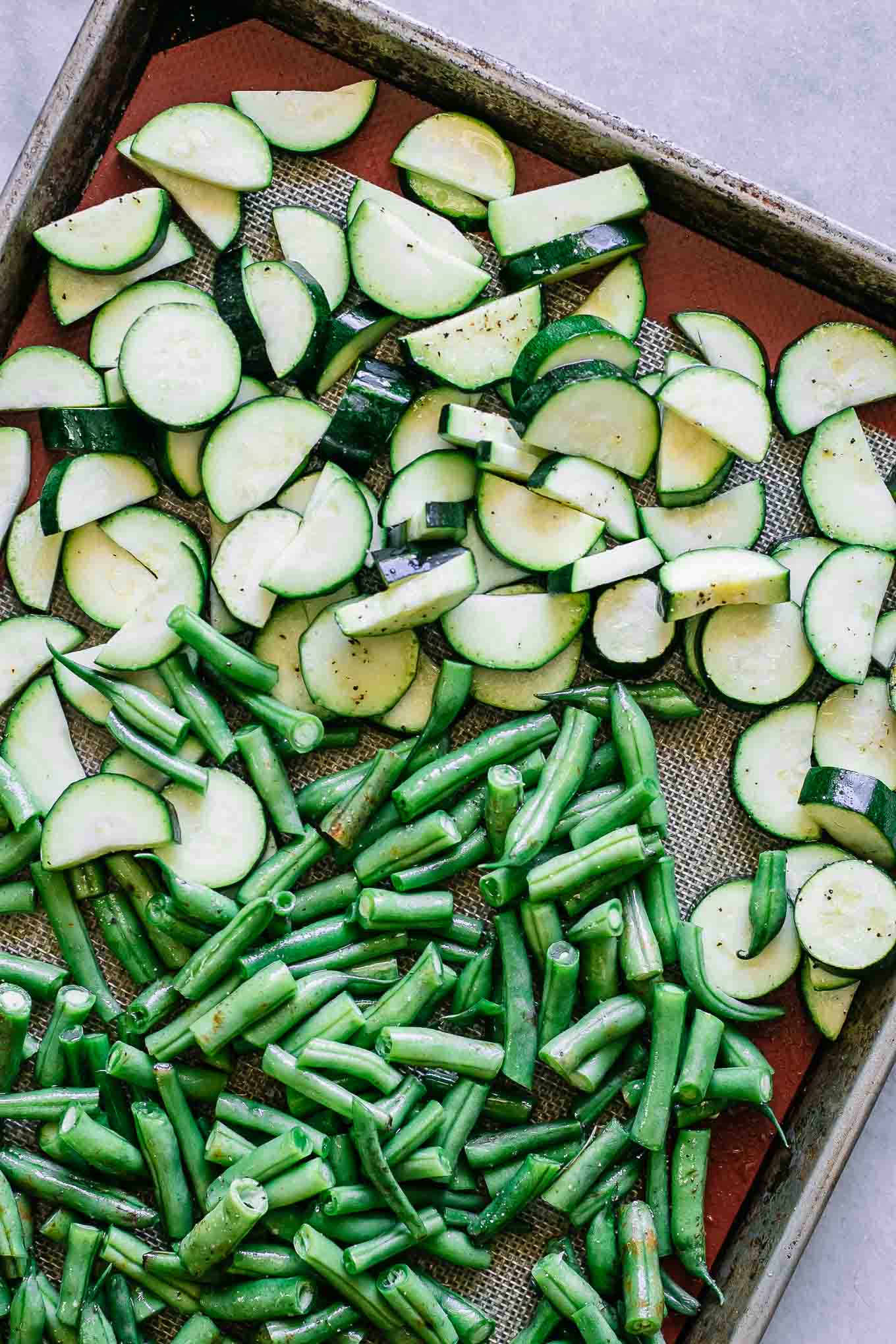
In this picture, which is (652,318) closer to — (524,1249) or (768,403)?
(768,403)

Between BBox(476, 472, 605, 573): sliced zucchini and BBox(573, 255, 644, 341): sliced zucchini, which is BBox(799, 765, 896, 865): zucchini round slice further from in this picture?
BBox(573, 255, 644, 341): sliced zucchini

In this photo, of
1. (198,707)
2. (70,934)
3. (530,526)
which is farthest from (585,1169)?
(530,526)

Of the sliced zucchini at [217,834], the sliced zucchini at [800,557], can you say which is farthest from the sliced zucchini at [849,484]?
the sliced zucchini at [217,834]

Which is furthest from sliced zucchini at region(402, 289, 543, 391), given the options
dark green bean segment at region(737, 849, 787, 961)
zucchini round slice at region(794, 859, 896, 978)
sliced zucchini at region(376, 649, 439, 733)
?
zucchini round slice at region(794, 859, 896, 978)

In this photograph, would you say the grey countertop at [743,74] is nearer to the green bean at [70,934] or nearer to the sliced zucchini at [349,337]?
the sliced zucchini at [349,337]

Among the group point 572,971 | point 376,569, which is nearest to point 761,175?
point 376,569

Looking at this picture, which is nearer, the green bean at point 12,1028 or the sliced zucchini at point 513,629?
the green bean at point 12,1028
